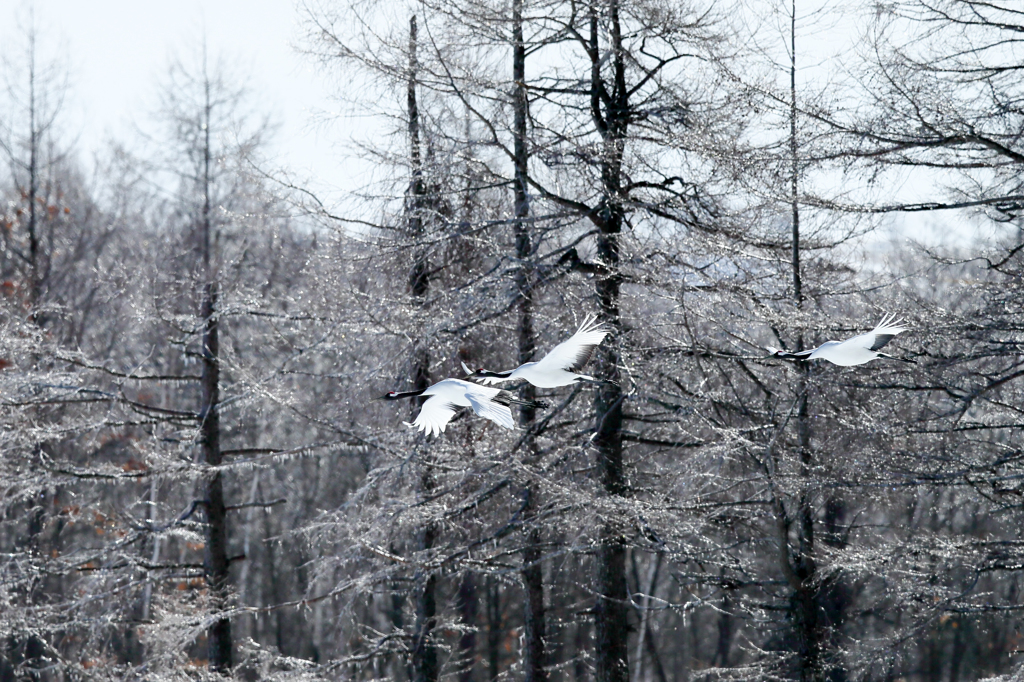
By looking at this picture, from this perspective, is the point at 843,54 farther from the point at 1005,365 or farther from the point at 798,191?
the point at 1005,365

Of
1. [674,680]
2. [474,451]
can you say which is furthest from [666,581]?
[474,451]

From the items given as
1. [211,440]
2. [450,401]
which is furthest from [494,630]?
[450,401]

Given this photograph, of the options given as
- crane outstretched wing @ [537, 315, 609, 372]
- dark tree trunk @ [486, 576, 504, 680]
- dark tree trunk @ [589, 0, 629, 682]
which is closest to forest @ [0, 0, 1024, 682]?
dark tree trunk @ [589, 0, 629, 682]

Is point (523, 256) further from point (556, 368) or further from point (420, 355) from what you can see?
point (556, 368)

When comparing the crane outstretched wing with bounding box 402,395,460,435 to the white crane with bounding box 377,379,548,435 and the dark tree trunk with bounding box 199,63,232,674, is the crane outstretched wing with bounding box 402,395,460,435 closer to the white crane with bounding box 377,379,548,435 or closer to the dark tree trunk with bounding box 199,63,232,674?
the white crane with bounding box 377,379,548,435

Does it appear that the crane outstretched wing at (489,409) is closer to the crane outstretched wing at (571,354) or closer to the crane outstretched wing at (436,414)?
the crane outstretched wing at (436,414)

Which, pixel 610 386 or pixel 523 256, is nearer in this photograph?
pixel 610 386

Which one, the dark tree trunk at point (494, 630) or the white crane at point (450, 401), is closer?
the white crane at point (450, 401)

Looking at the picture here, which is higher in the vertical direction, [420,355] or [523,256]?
[523,256]

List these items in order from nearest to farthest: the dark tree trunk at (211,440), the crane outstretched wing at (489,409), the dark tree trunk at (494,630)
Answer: the crane outstretched wing at (489,409)
the dark tree trunk at (211,440)
the dark tree trunk at (494,630)

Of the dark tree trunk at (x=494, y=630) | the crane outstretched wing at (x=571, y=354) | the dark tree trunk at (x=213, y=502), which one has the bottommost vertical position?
the dark tree trunk at (x=494, y=630)

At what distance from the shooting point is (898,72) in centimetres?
790

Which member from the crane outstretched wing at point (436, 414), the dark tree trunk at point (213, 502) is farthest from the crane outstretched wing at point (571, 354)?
the dark tree trunk at point (213, 502)

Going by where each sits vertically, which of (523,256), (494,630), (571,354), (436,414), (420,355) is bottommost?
(494,630)
